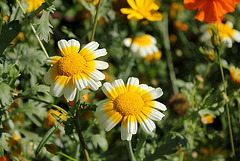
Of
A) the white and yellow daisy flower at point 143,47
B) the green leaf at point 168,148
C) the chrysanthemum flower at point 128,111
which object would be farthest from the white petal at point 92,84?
the white and yellow daisy flower at point 143,47

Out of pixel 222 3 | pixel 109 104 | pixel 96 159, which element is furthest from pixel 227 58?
pixel 109 104

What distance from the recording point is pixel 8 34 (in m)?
1.30

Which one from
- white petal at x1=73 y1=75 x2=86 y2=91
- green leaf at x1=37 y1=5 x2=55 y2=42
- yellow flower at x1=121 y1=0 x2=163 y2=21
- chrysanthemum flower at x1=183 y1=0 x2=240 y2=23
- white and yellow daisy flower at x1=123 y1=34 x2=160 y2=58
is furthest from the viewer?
white and yellow daisy flower at x1=123 y1=34 x2=160 y2=58

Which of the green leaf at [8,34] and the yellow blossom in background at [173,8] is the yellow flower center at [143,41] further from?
the green leaf at [8,34]

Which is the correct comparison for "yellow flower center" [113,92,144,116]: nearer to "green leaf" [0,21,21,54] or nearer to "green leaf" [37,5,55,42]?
"green leaf" [37,5,55,42]

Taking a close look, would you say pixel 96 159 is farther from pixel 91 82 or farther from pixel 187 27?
pixel 187 27

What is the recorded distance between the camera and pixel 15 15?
5.37ft

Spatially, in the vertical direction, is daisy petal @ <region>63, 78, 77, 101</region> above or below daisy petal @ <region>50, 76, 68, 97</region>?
below

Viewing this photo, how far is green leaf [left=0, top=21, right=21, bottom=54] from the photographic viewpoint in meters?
1.29

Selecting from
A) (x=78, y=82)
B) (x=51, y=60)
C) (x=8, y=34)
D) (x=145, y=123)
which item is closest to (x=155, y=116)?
(x=145, y=123)

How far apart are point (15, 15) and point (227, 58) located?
184 cm

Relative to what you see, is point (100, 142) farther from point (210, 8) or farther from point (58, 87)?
point (210, 8)

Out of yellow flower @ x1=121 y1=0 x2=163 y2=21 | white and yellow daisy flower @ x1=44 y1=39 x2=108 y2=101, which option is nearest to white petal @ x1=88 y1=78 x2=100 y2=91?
white and yellow daisy flower @ x1=44 y1=39 x2=108 y2=101

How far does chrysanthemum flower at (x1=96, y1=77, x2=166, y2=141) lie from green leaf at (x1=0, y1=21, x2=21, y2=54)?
0.45 meters
